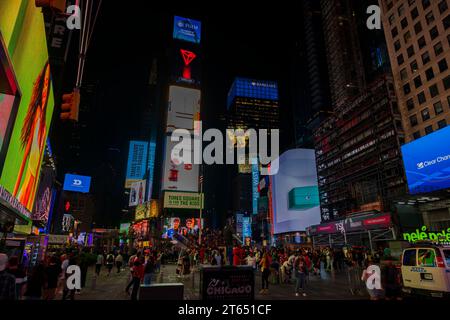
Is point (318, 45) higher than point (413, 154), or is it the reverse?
point (318, 45)

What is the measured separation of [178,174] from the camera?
217ft

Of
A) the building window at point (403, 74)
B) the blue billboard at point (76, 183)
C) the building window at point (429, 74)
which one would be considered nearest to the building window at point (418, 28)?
the building window at point (403, 74)

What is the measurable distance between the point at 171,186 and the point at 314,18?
108 m

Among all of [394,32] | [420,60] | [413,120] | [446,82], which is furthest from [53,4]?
[394,32]

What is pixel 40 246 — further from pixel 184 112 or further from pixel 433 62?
pixel 433 62

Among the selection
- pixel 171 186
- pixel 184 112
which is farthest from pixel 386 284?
pixel 184 112

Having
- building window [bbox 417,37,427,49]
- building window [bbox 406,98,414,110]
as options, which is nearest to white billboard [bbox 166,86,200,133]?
building window [bbox 406,98,414,110]

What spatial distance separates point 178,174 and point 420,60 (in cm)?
5203

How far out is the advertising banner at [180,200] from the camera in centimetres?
6281

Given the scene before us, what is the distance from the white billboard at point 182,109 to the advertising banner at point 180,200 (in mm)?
15995

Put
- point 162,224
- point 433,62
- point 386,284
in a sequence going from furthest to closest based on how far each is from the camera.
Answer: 1. point 162,224
2. point 433,62
3. point 386,284

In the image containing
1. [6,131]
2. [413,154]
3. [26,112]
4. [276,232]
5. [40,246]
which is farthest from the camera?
[276,232]

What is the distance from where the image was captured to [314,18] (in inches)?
4953

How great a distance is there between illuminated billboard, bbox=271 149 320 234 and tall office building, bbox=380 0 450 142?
42.9 metres
